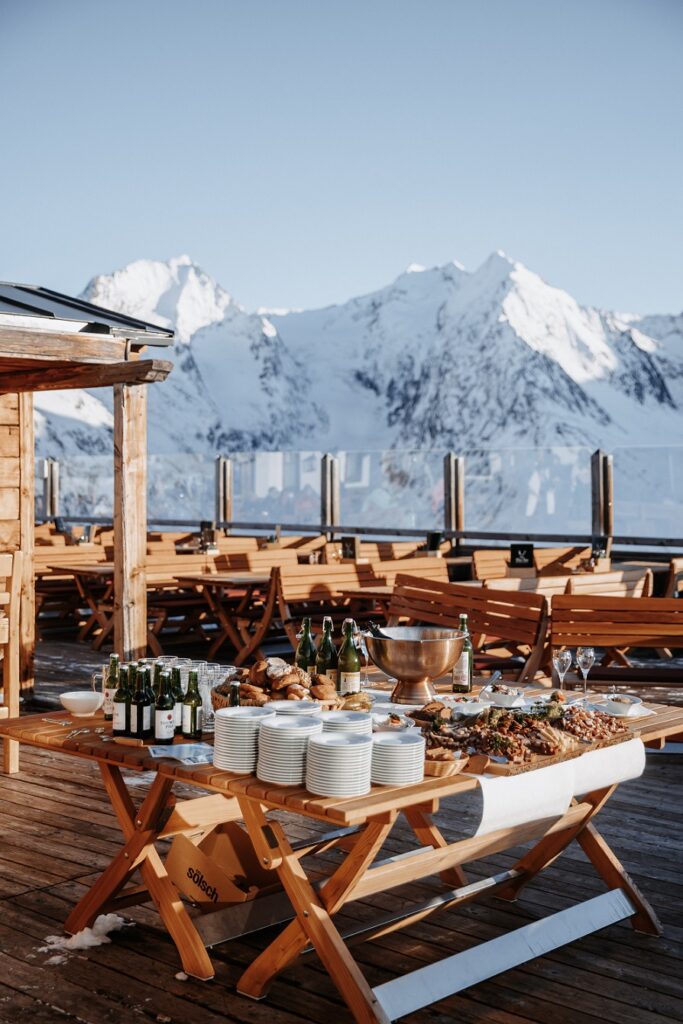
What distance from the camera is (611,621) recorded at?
17.8ft

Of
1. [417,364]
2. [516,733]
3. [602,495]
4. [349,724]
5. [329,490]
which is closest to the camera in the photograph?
[349,724]

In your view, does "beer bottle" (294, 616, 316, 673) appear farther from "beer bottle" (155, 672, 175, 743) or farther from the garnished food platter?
"beer bottle" (155, 672, 175, 743)

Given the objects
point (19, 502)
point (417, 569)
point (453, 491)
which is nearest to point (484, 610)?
point (417, 569)

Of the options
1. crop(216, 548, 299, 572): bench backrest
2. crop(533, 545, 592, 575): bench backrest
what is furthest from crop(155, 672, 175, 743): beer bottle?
crop(533, 545, 592, 575): bench backrest

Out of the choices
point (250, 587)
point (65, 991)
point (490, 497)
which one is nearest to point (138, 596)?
point (250, 587)

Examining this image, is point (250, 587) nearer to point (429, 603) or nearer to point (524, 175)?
point (429, 603)

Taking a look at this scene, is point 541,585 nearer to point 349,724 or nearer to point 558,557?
point 558,557

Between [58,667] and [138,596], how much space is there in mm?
1816

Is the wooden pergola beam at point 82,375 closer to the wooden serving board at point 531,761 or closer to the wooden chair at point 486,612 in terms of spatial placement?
the wooden chair at point 486,612

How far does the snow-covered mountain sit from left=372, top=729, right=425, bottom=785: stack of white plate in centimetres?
9513

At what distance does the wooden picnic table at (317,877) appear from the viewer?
8.87 ft

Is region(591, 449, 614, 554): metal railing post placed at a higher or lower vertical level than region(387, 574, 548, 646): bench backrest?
higher

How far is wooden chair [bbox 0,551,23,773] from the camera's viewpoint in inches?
205

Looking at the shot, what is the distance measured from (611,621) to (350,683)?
2357mm
